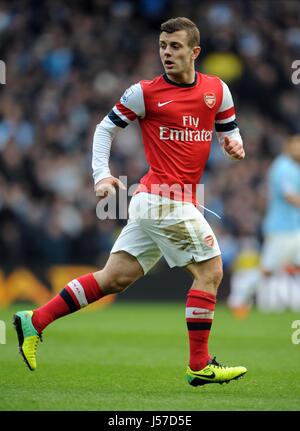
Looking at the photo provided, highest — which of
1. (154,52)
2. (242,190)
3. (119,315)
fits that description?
(154,52)

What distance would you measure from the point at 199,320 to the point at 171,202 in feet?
2.62

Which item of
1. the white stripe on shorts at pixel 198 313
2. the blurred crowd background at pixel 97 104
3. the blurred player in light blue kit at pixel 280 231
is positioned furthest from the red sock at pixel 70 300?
the blurred crowd background at pixel 97 104

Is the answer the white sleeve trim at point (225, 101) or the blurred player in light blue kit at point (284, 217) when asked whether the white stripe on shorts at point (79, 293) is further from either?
the blurred player in light blue kit at point (284, 217)

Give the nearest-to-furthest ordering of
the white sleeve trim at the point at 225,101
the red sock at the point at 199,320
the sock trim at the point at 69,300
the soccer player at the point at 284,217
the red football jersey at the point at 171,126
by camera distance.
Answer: the red sock at the point at 199,320
the red football jersey at the point at 171,126
the sock trim at the point at 69,300
the white sleeve trim at the point at 225,101
the soccer player at the point at 284,217

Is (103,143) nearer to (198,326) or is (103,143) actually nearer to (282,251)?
(198,326)

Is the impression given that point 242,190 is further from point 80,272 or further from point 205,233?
point 205,233

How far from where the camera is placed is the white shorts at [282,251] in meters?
12.8

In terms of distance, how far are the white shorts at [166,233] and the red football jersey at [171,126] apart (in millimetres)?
89

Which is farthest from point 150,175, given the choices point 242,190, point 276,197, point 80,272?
point 242,190

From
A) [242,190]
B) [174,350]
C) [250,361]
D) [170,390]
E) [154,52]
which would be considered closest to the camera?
[170,390]

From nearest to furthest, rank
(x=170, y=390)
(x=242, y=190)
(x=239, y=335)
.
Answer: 1. (x=170, y=390)
2. (x=239, y=335)
3. (x=242, y=190)

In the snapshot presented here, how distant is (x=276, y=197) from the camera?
43.2 ft

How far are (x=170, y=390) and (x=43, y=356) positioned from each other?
226cm

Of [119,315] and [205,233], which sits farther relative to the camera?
[119,315]
